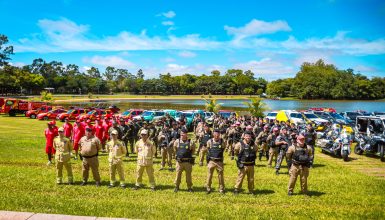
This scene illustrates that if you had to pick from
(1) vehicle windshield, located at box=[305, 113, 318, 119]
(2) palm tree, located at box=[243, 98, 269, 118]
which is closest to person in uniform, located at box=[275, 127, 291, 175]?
(1) vehicle windshield, located at box=[305, 113, 318, 119]

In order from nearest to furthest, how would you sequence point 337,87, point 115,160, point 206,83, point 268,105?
point 115,160 → point 268,105 → point 337,87 → point 206,83

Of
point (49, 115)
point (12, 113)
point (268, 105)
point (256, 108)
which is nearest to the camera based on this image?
point (49, 115)

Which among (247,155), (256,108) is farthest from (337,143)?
(256,108)

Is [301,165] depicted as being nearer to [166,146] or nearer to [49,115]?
[166,146]

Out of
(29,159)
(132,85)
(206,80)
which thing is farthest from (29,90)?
(29,159)

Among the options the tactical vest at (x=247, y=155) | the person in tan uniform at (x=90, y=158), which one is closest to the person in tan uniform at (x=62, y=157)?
the person in tan uniform at (x=90, y=158)

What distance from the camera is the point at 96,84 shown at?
5271 inches

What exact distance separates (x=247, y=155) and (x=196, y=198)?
7.47ft

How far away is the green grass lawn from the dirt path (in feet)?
2.50

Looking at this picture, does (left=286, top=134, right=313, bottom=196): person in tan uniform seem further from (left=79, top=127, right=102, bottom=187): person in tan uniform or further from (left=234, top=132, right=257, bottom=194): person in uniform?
(left=79, top=127, right=102, bottom=187): person in tan uniform

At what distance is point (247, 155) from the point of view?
1107cm

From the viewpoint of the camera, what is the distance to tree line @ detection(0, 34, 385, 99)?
107 metres

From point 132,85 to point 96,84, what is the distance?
18561 mm

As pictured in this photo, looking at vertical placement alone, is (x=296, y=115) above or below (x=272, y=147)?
above
